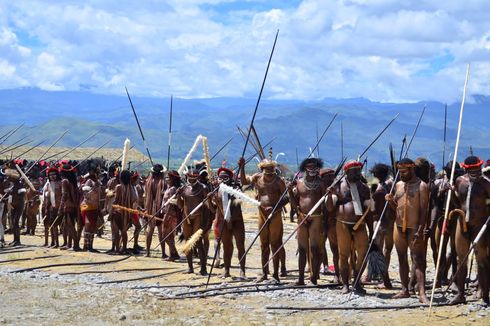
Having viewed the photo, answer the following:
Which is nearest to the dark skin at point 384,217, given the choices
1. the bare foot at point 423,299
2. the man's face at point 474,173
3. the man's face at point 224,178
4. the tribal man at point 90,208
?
the bare foot at point 423,299

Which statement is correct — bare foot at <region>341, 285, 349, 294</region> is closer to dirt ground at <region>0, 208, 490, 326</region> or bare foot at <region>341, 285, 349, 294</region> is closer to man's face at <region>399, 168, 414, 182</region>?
dirt ground at <region>0, 208, 490, 326</region>

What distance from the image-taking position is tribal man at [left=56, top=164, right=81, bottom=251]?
17562mm

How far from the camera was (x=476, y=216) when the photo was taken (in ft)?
34.8

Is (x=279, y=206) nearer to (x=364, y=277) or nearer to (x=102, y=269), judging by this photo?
(x=364, y=277)

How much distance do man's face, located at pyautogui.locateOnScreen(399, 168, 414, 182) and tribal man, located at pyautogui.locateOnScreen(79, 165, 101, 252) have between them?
29.2 ft

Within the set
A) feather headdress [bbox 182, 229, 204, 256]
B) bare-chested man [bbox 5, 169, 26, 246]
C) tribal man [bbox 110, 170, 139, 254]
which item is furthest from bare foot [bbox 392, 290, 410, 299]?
bare-chested man [bbox 5, 169, 26, 246]

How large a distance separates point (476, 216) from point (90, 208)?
10057 millimetres

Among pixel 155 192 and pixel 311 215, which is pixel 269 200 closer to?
pixel 311 215

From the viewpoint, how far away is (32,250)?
57.4ft

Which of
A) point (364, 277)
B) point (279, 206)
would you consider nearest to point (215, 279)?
point (279, 206)

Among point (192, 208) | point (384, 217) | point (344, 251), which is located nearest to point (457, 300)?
point (344, 251)

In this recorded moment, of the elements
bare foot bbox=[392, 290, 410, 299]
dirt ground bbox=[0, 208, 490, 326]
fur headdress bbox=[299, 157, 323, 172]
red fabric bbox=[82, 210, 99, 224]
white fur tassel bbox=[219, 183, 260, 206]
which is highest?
fur headdress bbox=[299, 157, 323, 172]

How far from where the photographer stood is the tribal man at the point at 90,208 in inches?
696

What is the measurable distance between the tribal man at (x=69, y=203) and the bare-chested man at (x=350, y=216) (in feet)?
26.5
